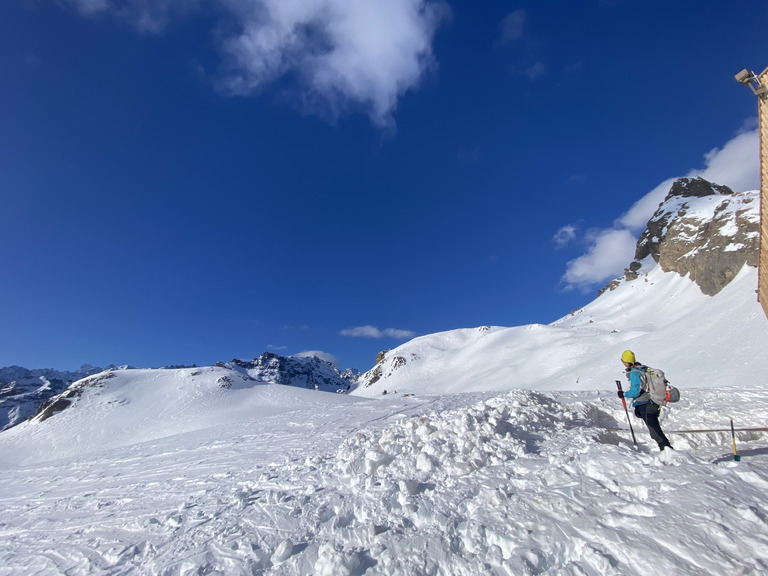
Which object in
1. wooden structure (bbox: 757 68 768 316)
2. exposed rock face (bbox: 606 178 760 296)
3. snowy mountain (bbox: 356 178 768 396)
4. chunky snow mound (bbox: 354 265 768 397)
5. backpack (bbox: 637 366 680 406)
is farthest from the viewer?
exposed rock face (bbox: 606 178 760 296)

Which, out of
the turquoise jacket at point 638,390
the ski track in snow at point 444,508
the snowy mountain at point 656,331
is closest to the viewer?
the ski track in snow at point 444,508

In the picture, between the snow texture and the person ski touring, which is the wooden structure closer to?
the snow texture

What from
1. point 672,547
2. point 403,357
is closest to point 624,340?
point 403,357

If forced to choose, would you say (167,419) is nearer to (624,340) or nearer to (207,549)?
(207,549)

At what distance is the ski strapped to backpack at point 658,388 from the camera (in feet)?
23.3

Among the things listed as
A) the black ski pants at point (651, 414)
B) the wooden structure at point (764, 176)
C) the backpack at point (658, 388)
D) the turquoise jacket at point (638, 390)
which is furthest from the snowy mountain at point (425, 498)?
the wooden structure at point (764, 176)

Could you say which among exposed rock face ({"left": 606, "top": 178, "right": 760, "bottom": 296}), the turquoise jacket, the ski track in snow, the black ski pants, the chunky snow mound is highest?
exposed rock face ({"left": 606, "top": 178, "right": 760, "bottom": 296})

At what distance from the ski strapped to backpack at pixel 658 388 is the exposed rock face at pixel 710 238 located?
50435mm

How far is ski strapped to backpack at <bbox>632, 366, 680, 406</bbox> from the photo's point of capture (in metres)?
7.11

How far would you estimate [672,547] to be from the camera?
370cm

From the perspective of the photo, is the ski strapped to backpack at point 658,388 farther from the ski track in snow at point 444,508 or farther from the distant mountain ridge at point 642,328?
the distant mountain ridge at point 642,328

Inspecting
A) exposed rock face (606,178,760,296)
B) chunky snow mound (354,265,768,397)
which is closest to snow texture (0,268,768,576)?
chunky snow mound (354,265,768,397)

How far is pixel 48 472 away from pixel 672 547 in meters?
20.4

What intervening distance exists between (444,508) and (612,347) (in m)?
42.5
